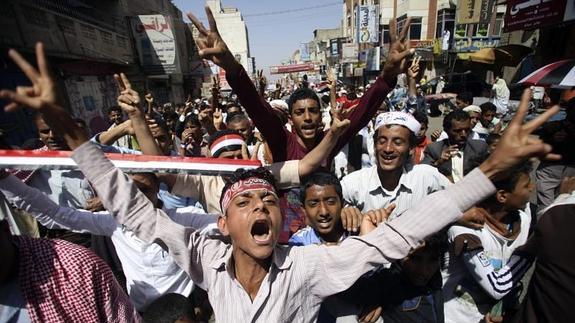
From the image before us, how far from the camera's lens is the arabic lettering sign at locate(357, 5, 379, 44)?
86.5 ft

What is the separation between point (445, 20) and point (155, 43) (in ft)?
81.6

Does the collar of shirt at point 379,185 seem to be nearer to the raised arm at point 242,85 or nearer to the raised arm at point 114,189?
the raised arm at point 242,85

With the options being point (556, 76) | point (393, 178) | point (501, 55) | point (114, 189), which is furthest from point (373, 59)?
point (114, 189)

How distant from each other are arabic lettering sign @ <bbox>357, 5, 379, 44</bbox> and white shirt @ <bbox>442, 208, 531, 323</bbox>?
27.5 m

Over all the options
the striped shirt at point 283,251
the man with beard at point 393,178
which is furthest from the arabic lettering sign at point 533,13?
the striped shirt at point 283,251

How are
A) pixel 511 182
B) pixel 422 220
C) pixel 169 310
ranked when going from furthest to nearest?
pixel 169 310 < pixel 511 182 < pixel 422 220

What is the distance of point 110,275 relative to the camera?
1.59 meters

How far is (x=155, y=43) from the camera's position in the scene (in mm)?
15000

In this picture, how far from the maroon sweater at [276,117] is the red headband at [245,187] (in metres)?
0.85

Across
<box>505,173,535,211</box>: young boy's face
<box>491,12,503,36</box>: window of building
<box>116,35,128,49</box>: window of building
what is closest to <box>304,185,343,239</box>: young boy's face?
<box>505,173,535,211</box>: young boy's face

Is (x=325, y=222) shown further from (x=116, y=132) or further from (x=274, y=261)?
(x=116, y=132)

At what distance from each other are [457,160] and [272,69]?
46825 mm

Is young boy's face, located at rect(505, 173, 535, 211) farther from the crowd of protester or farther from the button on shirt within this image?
the button on shirt

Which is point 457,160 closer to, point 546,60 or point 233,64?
point 233,64
